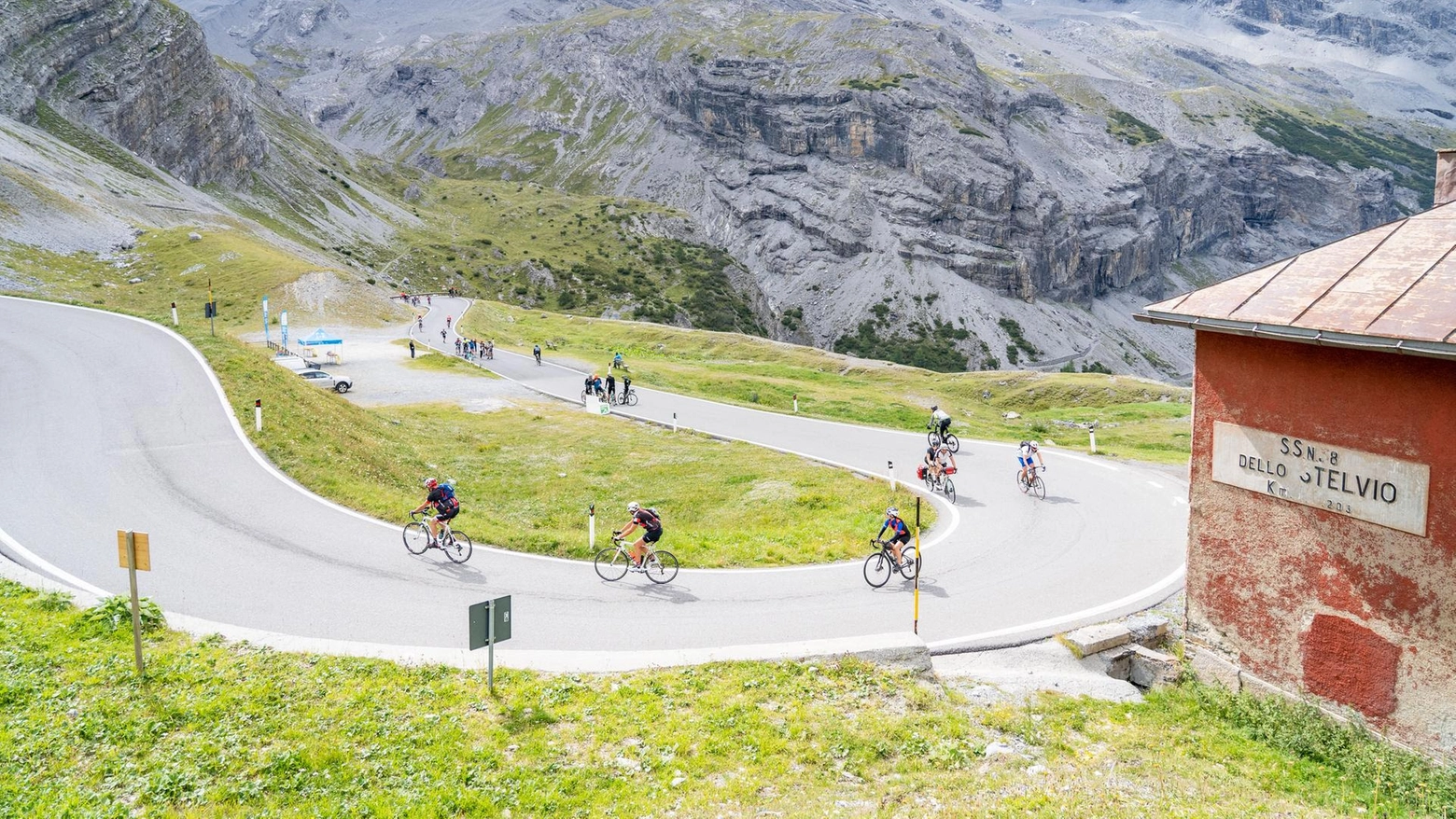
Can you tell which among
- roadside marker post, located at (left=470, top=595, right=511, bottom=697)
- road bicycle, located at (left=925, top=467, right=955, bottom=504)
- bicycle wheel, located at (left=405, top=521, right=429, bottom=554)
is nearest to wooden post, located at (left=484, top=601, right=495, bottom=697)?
roadside marker post, located at (left=470, top=595, right=511, bottom=697)

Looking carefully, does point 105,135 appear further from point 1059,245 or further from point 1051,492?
point 1059,245

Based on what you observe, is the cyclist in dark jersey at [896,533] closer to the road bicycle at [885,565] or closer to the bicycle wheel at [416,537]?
the road bicycle at [885,565]

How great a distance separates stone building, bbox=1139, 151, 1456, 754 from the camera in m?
11.1

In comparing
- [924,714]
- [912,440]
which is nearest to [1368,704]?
[924,714]

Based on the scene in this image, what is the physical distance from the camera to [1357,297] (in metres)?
11.9

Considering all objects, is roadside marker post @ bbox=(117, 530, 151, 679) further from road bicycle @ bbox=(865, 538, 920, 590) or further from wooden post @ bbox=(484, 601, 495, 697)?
road bicycle @ bbox=(865, 538, 920, 590)

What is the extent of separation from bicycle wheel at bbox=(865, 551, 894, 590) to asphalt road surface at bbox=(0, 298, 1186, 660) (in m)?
0.27

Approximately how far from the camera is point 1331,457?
12188 mm

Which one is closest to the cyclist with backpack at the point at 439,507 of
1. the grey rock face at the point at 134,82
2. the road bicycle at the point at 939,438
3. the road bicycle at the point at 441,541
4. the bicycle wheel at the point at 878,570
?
the road bicycle at the point at 441,541

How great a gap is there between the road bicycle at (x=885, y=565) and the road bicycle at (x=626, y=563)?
418 cm

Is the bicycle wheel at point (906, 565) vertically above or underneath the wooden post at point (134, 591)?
underneath

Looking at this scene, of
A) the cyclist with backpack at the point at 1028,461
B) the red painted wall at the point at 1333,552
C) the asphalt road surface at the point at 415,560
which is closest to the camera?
the red painted wall at the point at 1333,552

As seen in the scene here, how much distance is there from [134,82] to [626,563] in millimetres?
134212

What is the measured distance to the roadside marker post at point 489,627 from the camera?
37.0ft
